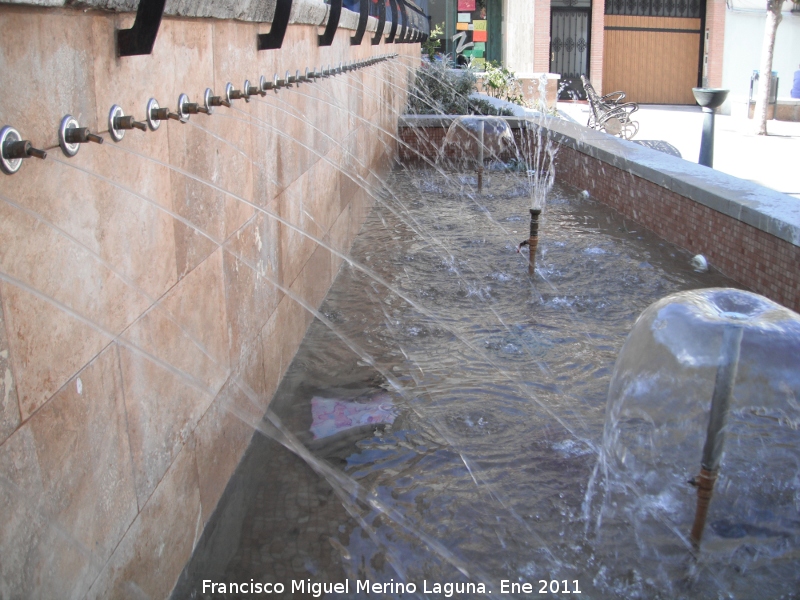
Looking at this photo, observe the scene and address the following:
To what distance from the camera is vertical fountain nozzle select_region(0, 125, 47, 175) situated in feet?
5.79

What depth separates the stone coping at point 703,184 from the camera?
212 inches

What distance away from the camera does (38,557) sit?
193cm

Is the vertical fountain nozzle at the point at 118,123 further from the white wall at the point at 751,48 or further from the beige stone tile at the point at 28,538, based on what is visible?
the white wall at the point at 751,48

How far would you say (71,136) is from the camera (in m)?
2.06

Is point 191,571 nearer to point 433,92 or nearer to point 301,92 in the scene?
point 301,92

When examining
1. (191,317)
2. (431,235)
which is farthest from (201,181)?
(431,235)

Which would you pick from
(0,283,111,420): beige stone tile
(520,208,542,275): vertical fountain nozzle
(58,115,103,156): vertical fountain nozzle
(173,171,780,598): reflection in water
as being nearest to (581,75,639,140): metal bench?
(173,171,780,598): reflection in water

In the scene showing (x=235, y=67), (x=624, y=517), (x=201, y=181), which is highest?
(x=235, y=67)

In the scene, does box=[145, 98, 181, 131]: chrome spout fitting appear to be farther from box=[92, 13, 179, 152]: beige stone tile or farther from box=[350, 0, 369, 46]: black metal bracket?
box=[350, 0, 369, 46]: black metal bracket

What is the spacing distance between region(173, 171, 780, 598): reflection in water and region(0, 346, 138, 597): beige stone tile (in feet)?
2.42

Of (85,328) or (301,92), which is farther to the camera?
(301,92)

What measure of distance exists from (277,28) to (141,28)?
1.81m

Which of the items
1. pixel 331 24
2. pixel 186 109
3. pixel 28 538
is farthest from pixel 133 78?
pixel 331 24

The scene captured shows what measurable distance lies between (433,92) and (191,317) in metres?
14.6
